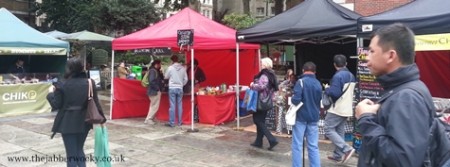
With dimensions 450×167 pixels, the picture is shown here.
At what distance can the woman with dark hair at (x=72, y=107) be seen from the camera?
4758mm

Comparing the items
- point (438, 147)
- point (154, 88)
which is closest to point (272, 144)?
point (154, 88)

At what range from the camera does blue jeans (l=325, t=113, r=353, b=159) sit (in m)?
6.55

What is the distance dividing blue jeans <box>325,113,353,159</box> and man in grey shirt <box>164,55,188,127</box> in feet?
13.1

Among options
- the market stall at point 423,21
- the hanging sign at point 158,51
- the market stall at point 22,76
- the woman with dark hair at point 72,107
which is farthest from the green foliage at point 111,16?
the woman with dark hair at point 72,107

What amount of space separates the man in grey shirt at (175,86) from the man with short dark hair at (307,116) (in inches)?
173

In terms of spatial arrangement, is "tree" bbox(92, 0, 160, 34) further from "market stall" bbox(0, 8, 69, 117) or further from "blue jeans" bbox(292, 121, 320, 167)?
"blue jeans" bbox(292, 121, 320, 167)

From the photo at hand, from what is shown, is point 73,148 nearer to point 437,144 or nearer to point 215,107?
point 437,144

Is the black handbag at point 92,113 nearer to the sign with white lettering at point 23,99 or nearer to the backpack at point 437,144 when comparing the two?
the backpack at point 437,144

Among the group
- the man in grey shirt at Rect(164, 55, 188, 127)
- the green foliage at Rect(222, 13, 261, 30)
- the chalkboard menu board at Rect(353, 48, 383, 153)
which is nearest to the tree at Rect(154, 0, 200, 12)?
the green foliage at Rect(222, 13, 261, 30)

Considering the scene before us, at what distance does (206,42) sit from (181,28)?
913 mm

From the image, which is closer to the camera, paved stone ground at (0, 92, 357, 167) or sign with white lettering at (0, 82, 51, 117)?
paved stone ground at (0, 92, 357, 167)

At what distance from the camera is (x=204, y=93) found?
10.2 meters

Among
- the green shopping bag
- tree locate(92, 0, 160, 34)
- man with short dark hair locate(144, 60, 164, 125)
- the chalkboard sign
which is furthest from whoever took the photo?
tree locate(92, 0, 160, 34)

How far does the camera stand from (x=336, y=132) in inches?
268
